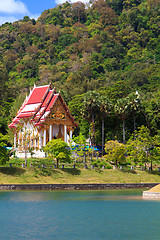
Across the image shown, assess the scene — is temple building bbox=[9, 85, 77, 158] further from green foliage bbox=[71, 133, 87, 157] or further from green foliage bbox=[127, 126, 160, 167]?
green foliage bbox=[127, 126, 160, 167]

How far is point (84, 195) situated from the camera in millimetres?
55375

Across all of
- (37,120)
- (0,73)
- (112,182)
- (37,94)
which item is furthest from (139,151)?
(0,73)

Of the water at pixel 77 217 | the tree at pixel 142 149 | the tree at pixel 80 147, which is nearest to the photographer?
the water at pixel 77 217

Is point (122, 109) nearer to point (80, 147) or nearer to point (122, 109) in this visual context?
point (122, 109)

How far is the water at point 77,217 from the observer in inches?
1177

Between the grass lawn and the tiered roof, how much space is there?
19.9 metres

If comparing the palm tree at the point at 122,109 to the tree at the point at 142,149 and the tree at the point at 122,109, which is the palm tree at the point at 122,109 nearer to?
the tree at the point at 122,109

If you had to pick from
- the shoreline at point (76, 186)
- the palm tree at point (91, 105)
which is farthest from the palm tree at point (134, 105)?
the shoreline at point (76, 186)

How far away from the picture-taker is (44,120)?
8788 centimetres

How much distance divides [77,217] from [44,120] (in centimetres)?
5159

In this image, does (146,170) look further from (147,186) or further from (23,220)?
(23,220)

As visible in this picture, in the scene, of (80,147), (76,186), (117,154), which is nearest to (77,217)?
(76,186)

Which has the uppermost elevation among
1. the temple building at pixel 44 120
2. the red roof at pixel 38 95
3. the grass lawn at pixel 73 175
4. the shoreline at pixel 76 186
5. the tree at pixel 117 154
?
the red roof at pixel 38 95

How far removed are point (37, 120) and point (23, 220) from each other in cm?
5431
